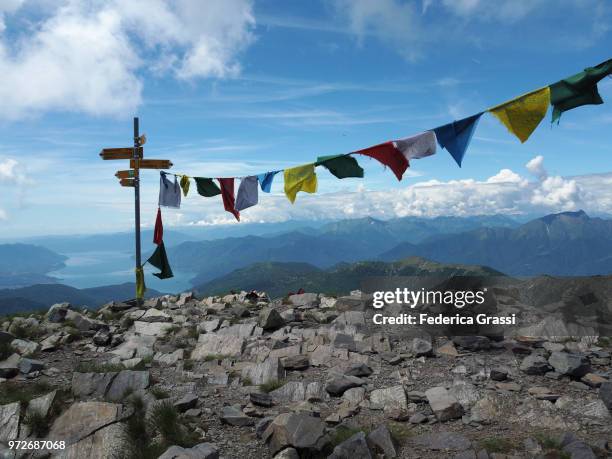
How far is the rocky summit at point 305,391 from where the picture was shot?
6.78m

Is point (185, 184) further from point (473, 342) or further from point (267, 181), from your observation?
point (473, 342)

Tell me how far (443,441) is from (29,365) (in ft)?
35.2

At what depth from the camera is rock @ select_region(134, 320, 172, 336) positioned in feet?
49.8

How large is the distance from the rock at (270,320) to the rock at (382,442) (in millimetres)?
8246

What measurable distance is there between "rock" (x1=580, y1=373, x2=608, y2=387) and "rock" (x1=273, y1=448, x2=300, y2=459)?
6.96 meters

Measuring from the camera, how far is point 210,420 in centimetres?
802

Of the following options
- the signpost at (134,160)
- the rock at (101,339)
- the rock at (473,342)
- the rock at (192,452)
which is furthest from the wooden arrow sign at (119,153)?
the rock at (473,342)

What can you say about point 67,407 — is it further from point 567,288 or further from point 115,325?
point 567,288

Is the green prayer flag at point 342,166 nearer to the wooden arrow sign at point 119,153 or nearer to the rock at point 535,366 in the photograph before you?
the rock at point 535,366

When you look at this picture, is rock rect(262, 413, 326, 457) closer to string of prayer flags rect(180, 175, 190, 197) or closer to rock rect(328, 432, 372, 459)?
rock rect(328, 432, 372, 459)

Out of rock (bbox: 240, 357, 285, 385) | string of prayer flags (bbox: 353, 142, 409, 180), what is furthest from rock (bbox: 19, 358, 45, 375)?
string of prayer flags (bbox: 353, 142, 409, 180)

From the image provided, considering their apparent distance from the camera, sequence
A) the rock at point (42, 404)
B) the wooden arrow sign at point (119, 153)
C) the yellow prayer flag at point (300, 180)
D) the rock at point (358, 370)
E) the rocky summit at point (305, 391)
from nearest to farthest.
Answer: the rocky summit at point (305, 391) → the rock at point (42, 404) → the rock at point (358, 370) → the yellow prayer flag at point (300, 180) → the wooden arrow sign at point (119, 153)

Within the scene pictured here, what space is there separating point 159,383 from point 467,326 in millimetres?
9383

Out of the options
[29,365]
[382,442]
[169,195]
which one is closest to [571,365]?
[382,442]
